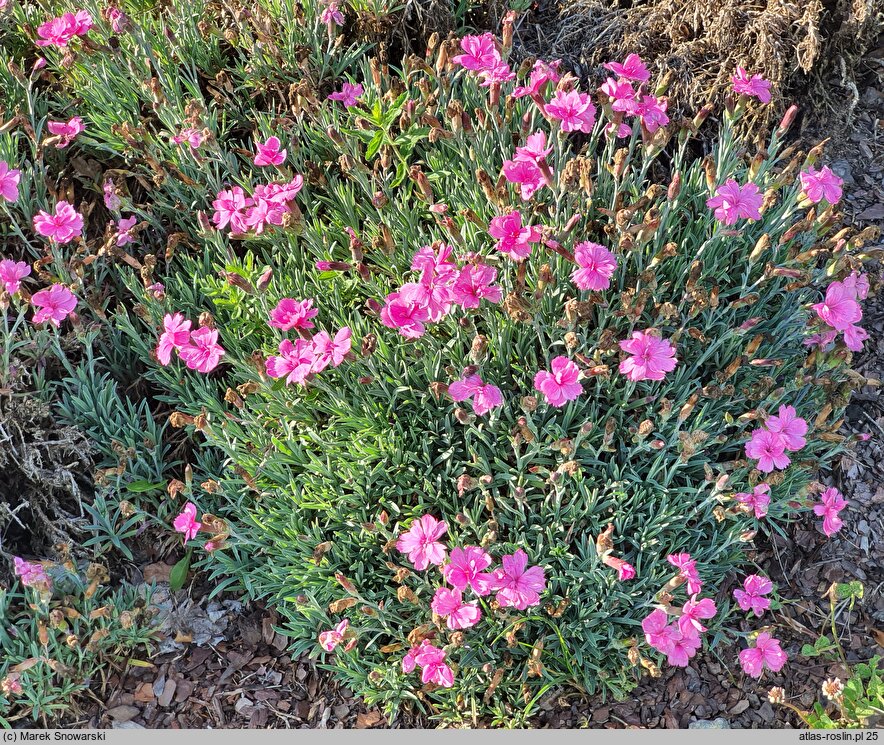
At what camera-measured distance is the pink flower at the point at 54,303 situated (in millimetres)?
2604

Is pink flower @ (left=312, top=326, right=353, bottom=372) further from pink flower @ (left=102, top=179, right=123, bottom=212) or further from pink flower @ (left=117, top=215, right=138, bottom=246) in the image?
pink flower @ (left=102, top=179, right=123, bottom=212)

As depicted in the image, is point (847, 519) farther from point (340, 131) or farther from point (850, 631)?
point (340, 131)

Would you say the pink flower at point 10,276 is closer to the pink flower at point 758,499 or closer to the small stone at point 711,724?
the pink flower at point 758,499

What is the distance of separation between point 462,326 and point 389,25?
5.37ft

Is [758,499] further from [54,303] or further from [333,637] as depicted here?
[54,303]

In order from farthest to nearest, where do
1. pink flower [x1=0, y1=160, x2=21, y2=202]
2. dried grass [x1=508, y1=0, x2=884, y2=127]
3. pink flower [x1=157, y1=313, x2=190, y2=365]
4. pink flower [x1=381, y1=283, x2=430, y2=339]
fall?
1. dried grass [x1=508, y1=0, x2=884, y2=127]
2. pink flower [x1=0, y1=160, x2=21, y2=202]
3. pink flower [x1=157, y1=313, x2=190, y2=365]
4. pink flower [x1=381, y1=283, x2=430, y2=339]

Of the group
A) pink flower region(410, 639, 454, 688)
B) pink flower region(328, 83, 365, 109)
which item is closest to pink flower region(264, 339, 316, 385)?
pink flower region(410, 639, 454, 688)

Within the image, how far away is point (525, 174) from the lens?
2.38m

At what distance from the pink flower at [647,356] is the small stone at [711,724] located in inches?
43.7

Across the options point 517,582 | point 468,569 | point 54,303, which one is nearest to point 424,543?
point 468,569

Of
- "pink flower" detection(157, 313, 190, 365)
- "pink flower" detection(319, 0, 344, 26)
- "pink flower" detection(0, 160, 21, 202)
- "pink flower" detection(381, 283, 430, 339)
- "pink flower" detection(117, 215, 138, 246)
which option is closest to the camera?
"pink flower" detection(381, 283, 430, 339)

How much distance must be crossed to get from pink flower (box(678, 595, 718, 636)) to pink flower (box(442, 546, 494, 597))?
0.53 metres

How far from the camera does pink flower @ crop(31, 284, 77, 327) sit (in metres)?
2.60

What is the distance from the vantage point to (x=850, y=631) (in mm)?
2646
